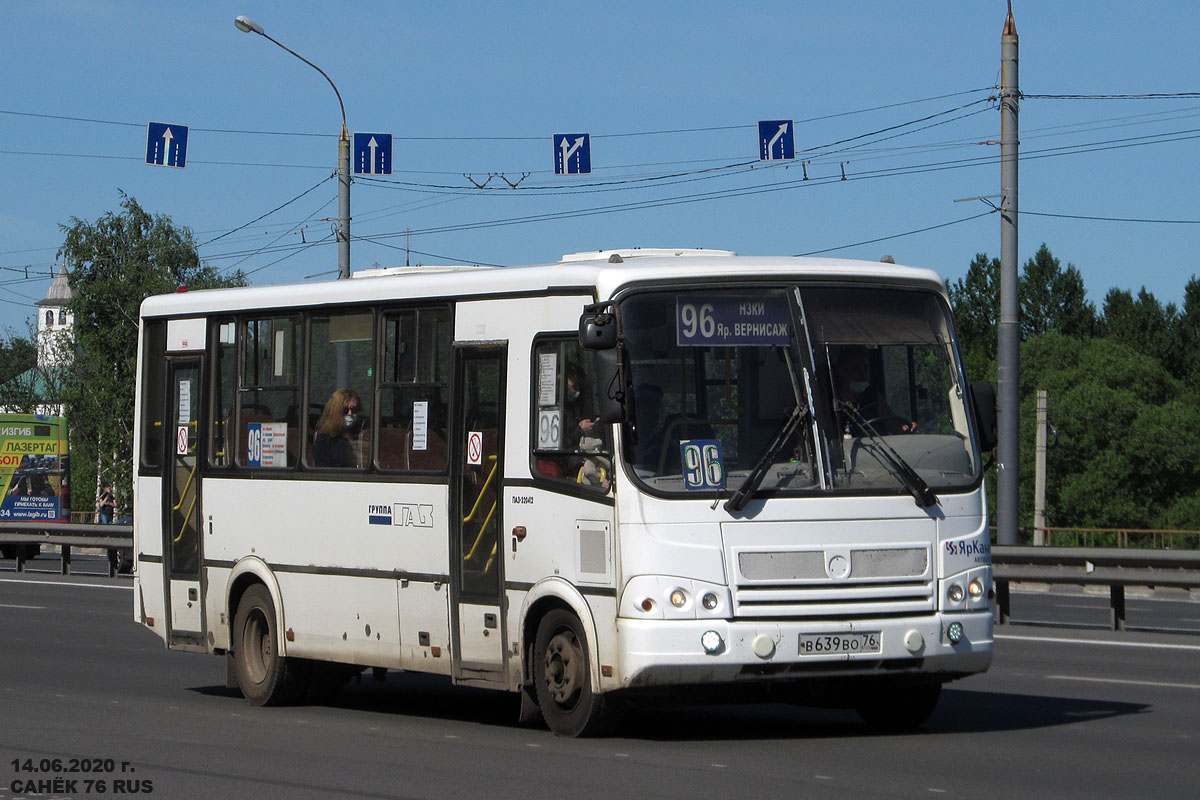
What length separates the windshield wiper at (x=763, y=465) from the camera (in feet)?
33.0

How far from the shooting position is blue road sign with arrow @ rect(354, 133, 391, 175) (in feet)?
108

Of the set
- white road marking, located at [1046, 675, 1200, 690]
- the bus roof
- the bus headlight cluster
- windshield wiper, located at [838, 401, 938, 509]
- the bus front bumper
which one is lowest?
white road marking, located at [1046, 675, 1200, 690]

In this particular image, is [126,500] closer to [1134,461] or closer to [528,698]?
[1134,461]

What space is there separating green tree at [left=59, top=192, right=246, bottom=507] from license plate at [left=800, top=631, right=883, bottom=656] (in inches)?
2733

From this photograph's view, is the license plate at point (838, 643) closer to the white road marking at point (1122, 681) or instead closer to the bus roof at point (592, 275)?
the bus roof at point (592, 275)

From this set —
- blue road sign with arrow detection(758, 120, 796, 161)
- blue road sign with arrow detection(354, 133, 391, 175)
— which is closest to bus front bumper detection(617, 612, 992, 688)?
blue road sign with arrow detection(758, 120, 796, 161)

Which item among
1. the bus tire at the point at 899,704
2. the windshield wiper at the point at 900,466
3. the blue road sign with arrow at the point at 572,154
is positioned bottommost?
the bus tire at the point at 899,704

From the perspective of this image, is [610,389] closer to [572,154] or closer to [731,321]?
[731,321]

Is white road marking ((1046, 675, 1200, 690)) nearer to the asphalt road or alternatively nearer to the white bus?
the asphalt road

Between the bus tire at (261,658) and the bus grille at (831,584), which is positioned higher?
the bus grille at (831,584)

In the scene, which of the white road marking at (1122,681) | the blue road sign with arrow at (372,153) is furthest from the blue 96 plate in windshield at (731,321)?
the blue road sign with arrow at (372,153)

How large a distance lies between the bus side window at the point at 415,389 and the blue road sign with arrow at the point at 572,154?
63.7ft

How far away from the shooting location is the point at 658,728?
1133 centimetres

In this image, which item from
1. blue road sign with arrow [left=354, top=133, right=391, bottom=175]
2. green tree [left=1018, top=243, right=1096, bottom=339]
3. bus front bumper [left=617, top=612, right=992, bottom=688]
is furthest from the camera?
green tree [left=1018, top=243, right=1096, bottom=339]
